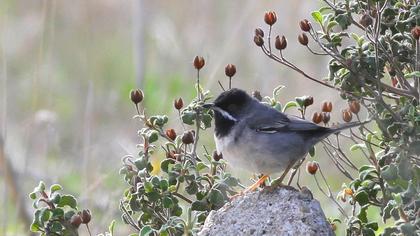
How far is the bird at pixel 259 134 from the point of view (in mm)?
5906

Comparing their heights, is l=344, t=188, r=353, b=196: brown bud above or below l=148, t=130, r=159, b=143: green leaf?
below

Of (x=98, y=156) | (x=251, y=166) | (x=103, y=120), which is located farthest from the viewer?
(x=103, y=120)

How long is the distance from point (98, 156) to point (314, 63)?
3121 mm

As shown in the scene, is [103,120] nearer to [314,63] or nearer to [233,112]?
[314,63]

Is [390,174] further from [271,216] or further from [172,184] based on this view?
[172,184]

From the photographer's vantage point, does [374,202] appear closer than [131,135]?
Yes

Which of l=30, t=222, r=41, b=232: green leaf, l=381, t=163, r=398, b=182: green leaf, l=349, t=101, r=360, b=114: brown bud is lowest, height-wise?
l=381, t=163, r=398, b=182: green leaf

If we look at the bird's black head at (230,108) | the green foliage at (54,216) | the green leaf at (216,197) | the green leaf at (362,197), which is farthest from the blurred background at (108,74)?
the green leaf at (362,197)

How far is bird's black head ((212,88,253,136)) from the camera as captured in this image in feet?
19.9

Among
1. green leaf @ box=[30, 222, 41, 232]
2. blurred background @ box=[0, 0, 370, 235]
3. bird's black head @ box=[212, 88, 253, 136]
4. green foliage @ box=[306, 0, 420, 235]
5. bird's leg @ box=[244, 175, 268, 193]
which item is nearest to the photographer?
green foliage @ box=[306, 0, 420, 235]

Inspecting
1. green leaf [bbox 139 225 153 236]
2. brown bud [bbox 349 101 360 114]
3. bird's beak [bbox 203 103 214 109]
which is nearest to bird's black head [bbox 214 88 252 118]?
bird's beak [bbox 203 103 214 109]

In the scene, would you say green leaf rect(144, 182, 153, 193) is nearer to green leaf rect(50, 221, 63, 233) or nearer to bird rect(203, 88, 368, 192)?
green leaf rect(50, 221, 63, 233)

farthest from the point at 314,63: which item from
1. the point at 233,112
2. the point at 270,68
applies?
the point at 233,112

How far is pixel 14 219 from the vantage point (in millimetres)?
8766
